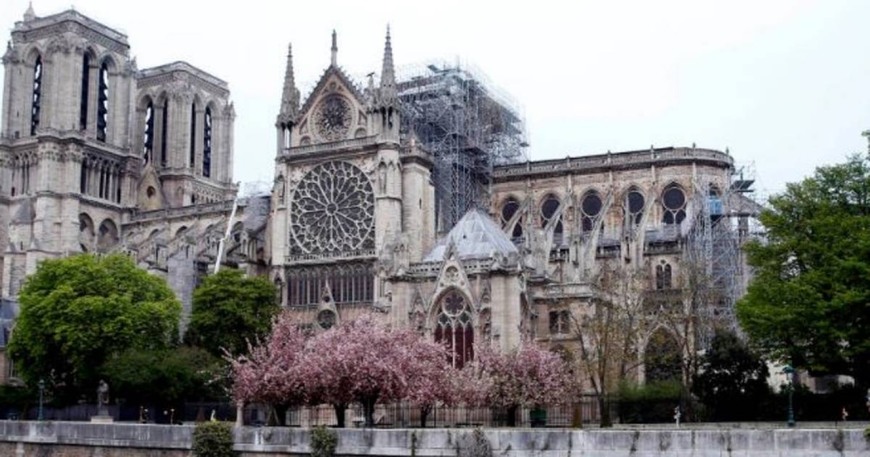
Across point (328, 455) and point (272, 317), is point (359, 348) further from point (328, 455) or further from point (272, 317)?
point (272, 317)

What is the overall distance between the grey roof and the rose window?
9.23 metres

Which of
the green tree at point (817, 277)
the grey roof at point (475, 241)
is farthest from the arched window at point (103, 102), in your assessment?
the green tree at point (817, 277)

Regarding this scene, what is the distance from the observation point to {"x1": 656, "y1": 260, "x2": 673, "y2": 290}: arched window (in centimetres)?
5919

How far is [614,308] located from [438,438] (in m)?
22.4

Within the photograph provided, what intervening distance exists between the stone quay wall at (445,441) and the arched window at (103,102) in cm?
5437

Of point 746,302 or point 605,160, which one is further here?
point 605,160

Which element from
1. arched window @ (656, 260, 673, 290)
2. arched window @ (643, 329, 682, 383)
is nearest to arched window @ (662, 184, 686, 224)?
arched window @ (656, 260, 673, 290)

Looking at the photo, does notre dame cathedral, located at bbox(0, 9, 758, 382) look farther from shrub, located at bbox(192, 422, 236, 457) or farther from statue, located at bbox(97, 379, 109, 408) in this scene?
shrub, located at bbox(192, 422, 236, 457)

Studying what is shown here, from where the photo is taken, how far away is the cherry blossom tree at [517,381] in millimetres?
39562

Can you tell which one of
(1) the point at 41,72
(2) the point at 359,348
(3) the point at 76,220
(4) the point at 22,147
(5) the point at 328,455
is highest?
(1) the point at 41,72

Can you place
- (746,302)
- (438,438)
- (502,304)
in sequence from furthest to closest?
(502,304), (746,302), (438,438)

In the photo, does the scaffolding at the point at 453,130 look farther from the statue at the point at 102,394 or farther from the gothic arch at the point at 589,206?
the statue at the point at 102,394

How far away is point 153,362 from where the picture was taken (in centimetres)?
4969

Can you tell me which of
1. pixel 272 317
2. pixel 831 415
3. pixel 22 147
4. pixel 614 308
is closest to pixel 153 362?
pixel 272 317
